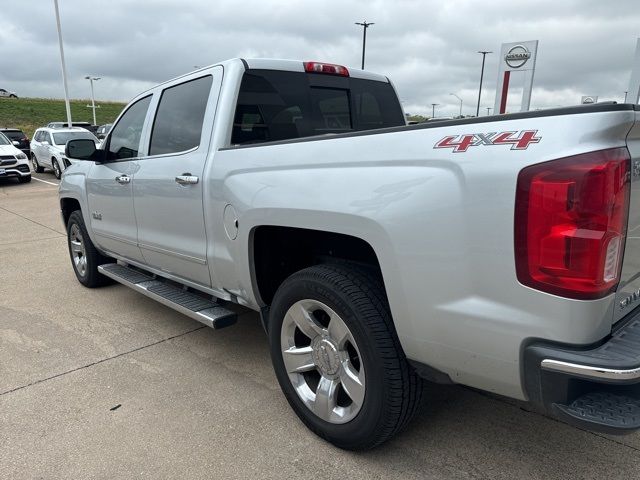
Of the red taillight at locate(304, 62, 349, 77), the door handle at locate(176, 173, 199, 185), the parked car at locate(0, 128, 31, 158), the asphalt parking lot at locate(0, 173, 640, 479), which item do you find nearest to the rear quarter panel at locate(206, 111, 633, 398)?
the asphalt parking lot at locate(0, 173, 640, 479)

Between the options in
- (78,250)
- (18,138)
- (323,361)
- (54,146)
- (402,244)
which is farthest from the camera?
(18,138)

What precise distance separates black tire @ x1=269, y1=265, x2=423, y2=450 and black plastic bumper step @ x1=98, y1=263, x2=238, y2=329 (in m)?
0.80

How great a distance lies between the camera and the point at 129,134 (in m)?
4.16

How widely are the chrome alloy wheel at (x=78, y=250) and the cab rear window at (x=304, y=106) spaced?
9.45 ft

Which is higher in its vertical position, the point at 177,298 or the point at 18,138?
the point at 177,298

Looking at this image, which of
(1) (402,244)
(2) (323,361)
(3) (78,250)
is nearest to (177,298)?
(2) (323,361)

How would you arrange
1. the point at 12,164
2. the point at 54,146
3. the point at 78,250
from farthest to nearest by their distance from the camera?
1. the point at 54,146
2. the point at 12,164
3. the point at 78,250

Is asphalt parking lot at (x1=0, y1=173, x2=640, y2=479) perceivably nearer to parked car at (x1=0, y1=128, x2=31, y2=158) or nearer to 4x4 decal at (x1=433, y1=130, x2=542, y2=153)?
4x4 decal at (x1=433, y1=130, x2=542, y2=153)

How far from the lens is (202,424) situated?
9.06ft

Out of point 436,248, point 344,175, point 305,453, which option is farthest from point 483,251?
point 305,453

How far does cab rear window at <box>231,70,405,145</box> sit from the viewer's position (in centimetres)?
320

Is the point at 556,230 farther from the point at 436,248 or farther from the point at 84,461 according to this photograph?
the point at 84,461

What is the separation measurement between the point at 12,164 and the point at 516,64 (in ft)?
48.1

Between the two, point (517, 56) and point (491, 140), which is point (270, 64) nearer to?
point (491, 140)
